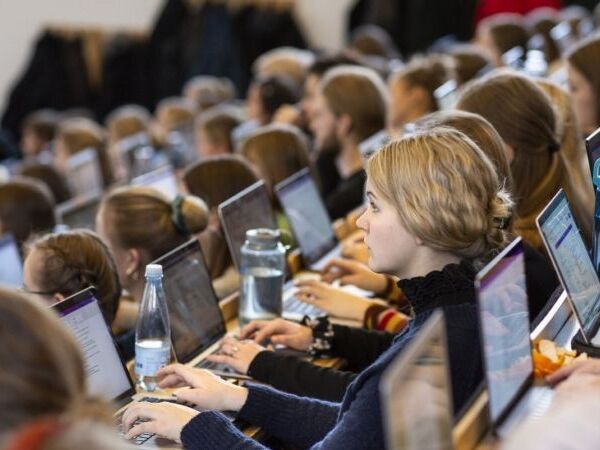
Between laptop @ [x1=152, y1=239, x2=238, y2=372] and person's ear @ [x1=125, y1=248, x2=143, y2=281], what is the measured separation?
0.20 metres

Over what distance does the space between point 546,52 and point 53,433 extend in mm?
5586

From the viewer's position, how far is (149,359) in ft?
8.46

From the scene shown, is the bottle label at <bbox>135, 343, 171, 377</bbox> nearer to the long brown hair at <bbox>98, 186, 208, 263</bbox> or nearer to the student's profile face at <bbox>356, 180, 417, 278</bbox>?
the long brown hair at <bbox>98, 186, 208, 263</bbox>

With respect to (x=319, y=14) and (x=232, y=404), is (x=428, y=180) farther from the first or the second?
(x=319, y=14)

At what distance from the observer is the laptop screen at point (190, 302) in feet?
→ 8.96

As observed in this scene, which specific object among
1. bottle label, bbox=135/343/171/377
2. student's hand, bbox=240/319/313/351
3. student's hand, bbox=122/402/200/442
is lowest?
student's hand, bbox=240/319/313/351

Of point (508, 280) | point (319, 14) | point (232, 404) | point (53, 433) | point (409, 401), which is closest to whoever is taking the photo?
point (53, 433)

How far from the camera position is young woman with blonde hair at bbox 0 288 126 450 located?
130 centimetres

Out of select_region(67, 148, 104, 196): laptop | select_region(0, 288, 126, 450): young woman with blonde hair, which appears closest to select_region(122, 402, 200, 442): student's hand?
select_region(0, 288, 126, 450): young woman with blonde hair

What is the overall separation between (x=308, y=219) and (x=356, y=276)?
0.48 meters

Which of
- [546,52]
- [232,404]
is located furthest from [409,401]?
[546,52]

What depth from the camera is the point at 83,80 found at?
30.0 feet

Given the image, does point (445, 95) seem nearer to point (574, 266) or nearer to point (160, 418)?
point (574, 266)

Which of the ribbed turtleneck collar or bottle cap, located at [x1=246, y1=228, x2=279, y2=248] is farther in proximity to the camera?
bottle cap, located at [x1=246, y1=228, x2=279, y2=248]
